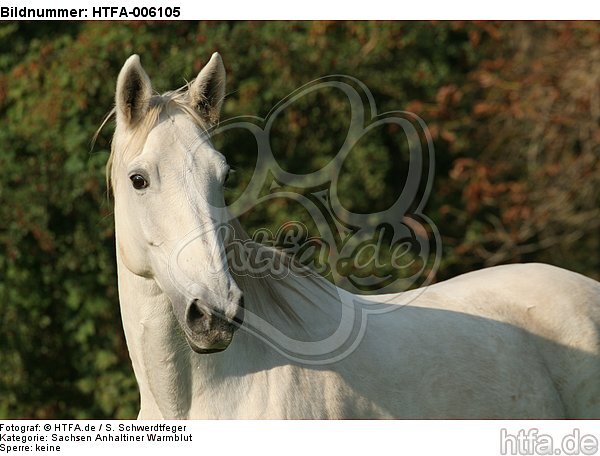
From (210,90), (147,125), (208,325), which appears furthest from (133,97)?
(208,325)

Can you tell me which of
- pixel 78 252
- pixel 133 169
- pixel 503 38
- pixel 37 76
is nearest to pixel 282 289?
pixel 133 169

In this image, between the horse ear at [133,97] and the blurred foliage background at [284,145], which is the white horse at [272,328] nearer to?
the horse ear at [133,97]

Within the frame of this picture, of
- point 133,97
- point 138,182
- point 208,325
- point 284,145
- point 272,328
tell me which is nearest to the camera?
point 208,325

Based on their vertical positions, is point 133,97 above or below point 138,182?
above

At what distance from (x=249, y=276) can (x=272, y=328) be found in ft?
0.71

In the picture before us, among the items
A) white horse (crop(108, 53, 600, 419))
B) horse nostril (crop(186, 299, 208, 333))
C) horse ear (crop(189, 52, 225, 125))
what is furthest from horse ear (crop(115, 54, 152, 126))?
horse nostril (crop(186, 299, 208, 333))

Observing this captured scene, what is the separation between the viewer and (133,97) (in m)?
3.05

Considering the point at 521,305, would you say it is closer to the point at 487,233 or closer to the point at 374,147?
the point at 374,147

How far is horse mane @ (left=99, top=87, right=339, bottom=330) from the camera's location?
301 centimetres

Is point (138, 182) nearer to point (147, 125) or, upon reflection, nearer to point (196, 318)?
point (147, 125)

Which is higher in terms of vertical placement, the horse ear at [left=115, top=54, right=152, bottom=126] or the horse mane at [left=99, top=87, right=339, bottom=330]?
the horse ear at [left=115, top=54, right=152, bottom=126]

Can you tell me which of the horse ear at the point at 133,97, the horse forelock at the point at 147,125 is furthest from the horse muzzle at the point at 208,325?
the horse ear at the point at 133,97

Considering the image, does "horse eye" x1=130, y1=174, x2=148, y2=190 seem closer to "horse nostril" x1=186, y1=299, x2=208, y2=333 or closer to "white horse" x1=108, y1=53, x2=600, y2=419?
"white horse" x1=108, y1=53, x2=600, y2=419
